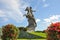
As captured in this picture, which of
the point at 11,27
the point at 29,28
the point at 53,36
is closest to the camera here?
the point at 53,36

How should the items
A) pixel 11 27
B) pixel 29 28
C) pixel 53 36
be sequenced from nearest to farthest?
pixel 53 36 → pixel 11 27 → pixel 29 28

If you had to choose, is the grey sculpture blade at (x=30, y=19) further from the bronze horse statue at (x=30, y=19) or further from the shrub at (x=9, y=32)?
the shrub at (x=9, y=32)

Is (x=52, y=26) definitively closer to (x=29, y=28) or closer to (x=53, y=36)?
(x=53, y=36)

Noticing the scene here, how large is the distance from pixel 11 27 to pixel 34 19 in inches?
1410

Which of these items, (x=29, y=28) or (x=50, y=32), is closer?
(x=50, y=32)

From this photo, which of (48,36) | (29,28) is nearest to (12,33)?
(48,36)

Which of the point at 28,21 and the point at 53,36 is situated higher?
the point at 28,21

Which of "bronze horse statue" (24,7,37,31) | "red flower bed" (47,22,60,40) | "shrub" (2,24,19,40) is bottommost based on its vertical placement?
"red flower bed" (47,22,60,40)

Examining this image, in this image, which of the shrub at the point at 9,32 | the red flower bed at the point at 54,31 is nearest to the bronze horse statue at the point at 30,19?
the shrub at the point at 9,32

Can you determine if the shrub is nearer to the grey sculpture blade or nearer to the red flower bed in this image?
the red flower bed

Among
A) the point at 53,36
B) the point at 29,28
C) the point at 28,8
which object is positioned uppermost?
the point at 28,8

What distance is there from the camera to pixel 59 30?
16969mm

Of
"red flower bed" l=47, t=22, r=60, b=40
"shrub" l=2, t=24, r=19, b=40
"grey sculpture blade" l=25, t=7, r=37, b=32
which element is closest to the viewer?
"red flower bed" l=47, t=22, r=60, b=40

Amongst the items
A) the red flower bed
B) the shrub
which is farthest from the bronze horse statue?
the red flower bed
